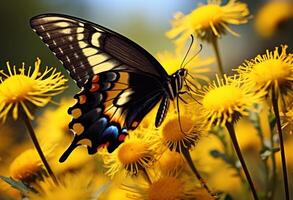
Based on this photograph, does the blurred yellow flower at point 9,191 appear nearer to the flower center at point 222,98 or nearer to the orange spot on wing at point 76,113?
the orange spot on wing at point 76,113

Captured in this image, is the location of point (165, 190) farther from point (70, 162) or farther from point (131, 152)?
point (70, 162)

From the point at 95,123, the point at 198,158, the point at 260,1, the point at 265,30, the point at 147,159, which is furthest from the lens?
the point at 260,1

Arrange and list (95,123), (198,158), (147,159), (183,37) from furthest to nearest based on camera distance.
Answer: (183,37)
(198,158)
(95,123)
(147,159)

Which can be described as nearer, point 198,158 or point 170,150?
point 170,150

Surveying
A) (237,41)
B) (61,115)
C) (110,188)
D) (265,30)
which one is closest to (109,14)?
(237,41)

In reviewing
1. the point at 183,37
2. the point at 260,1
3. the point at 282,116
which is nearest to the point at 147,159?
the point at 282,116

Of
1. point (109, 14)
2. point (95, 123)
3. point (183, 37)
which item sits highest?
Answer: point (109, 14)

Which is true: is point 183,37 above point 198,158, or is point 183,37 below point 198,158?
above

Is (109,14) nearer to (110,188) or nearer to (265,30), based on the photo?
(265,30)
